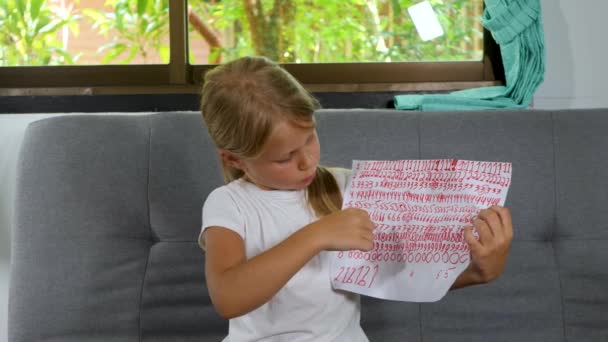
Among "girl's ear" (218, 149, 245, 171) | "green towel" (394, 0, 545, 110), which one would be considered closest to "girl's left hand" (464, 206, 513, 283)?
"girl's ear" (218, 149, 245, 171)

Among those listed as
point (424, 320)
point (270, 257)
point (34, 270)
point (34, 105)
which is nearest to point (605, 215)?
point (424, 320)

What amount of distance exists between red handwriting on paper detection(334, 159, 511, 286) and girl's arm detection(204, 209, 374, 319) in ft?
0.38

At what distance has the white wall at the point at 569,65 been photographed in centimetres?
193

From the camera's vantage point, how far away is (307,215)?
3.83 ft

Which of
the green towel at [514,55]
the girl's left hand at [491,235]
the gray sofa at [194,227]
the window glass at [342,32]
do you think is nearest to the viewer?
the girl's left hand at [491,235]

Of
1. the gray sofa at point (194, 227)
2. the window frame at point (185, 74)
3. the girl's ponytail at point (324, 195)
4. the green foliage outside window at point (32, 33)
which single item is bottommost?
the gray sofa at point (194, 227)

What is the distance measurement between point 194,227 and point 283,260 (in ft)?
1.91

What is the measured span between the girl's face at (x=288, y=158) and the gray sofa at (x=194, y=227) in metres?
0.45

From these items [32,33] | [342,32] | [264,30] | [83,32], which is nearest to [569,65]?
[342,32]

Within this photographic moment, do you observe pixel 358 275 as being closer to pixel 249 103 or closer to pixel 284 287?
pixel 284 287

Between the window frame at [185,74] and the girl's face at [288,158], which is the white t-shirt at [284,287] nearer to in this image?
the girl's face at [288,158]

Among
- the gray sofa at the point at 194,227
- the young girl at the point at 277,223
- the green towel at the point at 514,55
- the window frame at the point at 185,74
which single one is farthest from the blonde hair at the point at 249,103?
the window frame at the point at 185,74

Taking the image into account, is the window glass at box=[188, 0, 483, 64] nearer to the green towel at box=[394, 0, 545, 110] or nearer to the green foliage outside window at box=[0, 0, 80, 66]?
the green towel at box=[394, 0, 545, 110]

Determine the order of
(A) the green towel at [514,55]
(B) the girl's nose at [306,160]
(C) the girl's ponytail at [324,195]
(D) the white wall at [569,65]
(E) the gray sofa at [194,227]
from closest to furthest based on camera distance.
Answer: (B) the girl's nose at [306,160] → (C) the girl's ponytail at [324,195] → (E) the gray sofa at [194,227] → (A) the green towel at [514,55] → (D) the white wall at [569,65]
